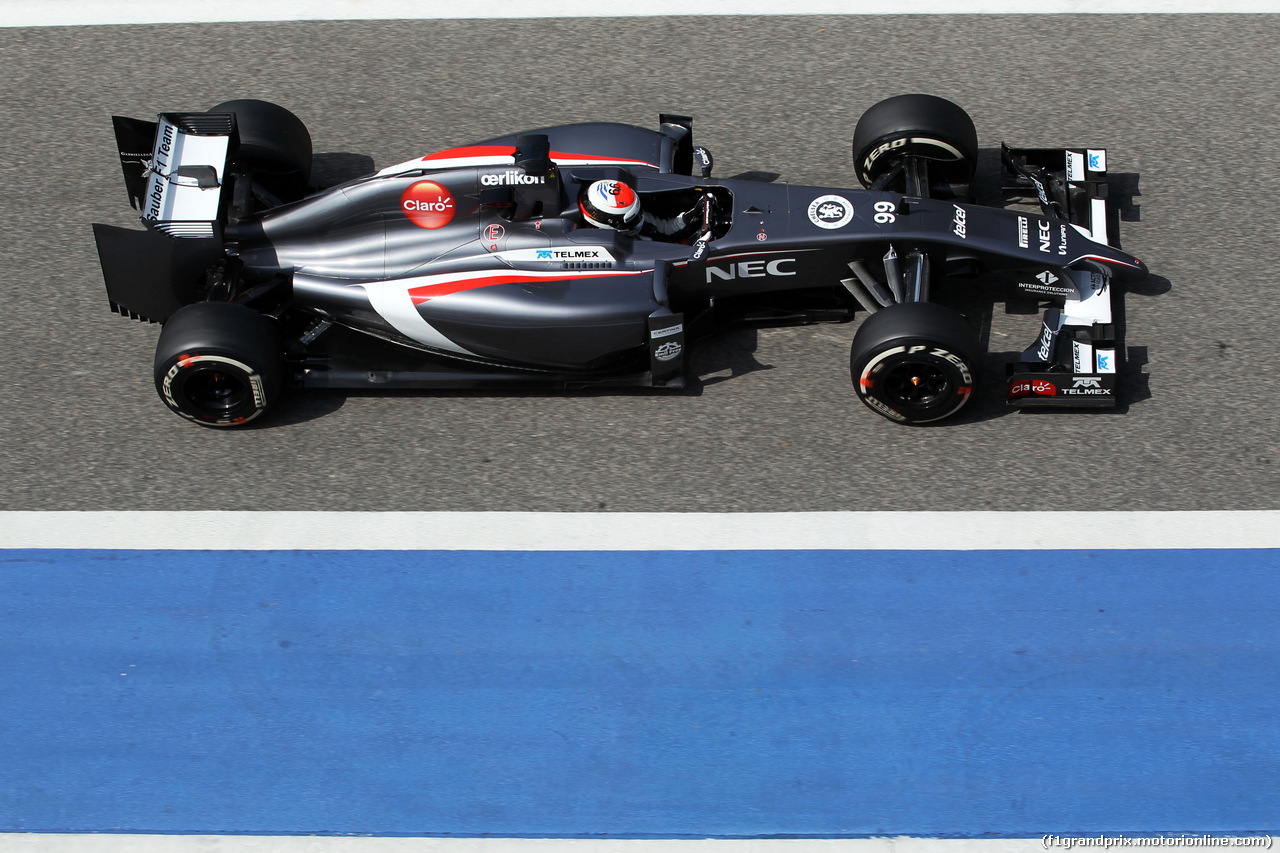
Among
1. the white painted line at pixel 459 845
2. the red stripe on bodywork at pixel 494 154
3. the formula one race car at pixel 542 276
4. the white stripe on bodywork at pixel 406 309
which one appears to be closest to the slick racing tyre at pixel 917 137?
the formula one race car at pixel 542 276

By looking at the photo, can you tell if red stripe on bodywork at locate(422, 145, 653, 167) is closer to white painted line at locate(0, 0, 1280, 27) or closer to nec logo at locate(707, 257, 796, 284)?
nec logo at locate(707, 257, 796, 284)

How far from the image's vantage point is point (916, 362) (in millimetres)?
6105

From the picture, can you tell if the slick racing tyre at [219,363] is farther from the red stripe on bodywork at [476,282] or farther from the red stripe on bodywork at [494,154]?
the red stripe on bodywork at [494,154]

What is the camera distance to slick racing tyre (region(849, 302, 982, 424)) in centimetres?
601

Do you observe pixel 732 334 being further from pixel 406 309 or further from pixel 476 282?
pixel 406 309

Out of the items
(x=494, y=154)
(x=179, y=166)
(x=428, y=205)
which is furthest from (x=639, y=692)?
(x=179, y=166)

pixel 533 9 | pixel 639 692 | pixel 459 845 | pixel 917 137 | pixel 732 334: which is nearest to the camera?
pixel 459 845

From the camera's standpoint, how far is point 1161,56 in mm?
8797

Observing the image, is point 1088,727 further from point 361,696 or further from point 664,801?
point 361,696

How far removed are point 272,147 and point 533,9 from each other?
2.97 m

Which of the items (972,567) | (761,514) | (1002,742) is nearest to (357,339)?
(761,514)

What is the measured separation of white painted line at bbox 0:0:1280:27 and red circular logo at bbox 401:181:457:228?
3.34 metres

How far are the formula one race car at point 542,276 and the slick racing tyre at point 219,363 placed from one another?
11 millimetres

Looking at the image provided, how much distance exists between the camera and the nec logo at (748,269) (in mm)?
6488
